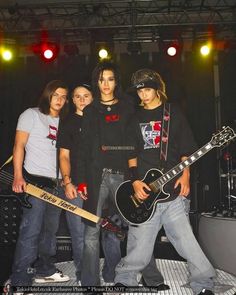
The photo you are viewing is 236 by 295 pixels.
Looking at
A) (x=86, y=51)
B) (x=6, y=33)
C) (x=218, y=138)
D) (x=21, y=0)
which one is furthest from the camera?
(x=86, y=51)

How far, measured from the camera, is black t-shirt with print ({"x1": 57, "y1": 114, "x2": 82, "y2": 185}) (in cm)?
356

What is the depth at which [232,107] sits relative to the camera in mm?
7680

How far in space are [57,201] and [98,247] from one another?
56 centimetres

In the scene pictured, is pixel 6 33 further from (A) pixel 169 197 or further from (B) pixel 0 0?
(A) pixel 169 197

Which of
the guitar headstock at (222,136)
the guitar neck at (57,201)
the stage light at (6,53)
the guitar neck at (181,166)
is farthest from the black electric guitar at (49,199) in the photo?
the stage light at (6,53)

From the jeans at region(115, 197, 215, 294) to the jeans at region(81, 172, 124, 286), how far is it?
0.64 ft

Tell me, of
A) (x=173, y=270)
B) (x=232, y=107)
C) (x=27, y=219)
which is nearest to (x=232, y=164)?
(x=232, y=107)

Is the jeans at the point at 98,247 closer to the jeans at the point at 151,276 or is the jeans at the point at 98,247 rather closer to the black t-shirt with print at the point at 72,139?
the jeans at the point at 151,276

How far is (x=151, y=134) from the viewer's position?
324cm

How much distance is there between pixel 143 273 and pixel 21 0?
19.0 ft


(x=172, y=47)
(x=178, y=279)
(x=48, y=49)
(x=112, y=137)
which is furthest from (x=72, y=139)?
(x=172, y=47)

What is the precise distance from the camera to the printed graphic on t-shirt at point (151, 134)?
323 centimetres

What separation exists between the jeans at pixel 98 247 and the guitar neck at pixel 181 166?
38 cm

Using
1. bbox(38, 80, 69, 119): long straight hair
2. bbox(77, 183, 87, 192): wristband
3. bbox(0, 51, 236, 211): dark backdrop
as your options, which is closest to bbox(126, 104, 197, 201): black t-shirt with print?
bbox(77, 183, 87, 192): wristband
